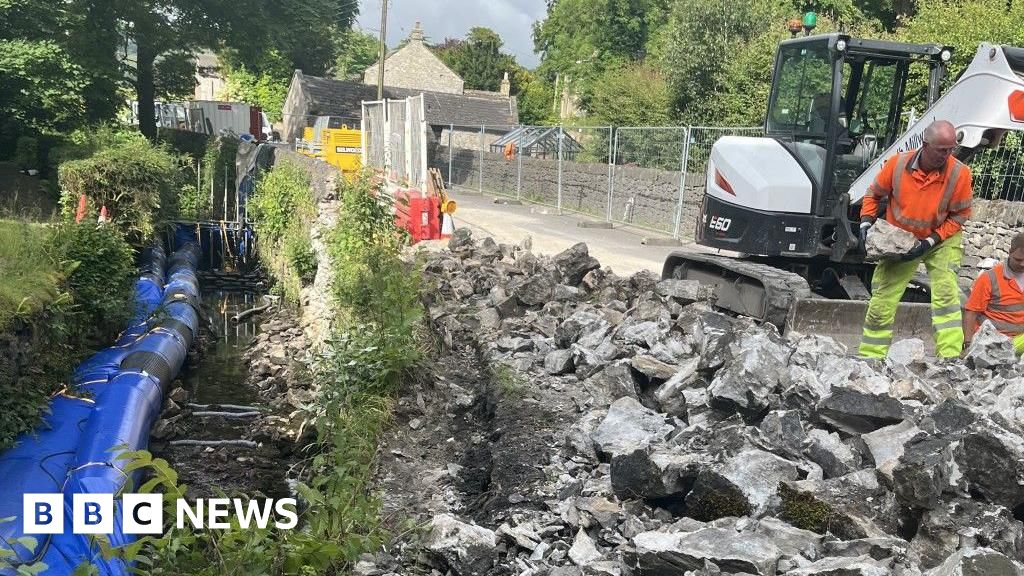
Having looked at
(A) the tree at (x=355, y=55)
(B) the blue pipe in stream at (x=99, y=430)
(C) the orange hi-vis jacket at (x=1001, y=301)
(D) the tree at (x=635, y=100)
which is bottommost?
(B) the blue pipe in stream at (x=99, y=430)

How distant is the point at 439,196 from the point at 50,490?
8792 mm

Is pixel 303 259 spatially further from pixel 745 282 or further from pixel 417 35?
pixel 417 35

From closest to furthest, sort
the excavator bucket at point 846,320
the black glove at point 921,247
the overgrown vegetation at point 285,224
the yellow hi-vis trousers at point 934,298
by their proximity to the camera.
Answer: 1. the black glove at point 921,247
2. the yellow hi-vis trousers at point 934,298
3. the excavator bucket at point 846,320
4. the overgrown vegetation at point 285,224

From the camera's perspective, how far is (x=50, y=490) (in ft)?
21.5

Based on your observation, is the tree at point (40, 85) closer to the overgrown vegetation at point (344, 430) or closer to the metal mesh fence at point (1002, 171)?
the overgrown vegetation at point (344, 430)

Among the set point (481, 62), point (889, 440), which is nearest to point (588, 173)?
point (889, 440)

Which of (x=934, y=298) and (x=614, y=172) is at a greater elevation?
(x=614, y=172)

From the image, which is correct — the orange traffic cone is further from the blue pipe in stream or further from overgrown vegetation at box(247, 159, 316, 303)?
Answer: overgrown vegetation at box(247, 159, 316, 303)

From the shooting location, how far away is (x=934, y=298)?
639 centimetres

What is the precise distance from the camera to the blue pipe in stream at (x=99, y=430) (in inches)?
222

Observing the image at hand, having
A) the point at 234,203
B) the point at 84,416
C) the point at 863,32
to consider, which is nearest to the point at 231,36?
the point at 234,203

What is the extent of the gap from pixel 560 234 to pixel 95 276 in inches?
319

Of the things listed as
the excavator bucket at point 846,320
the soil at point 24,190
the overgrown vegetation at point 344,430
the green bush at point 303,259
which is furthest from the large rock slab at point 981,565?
the soil at point 24,190

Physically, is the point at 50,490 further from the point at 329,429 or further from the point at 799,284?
the point at 799,284
